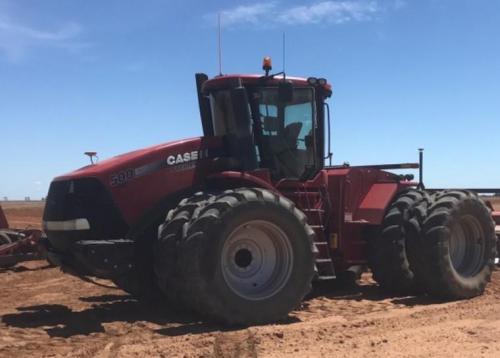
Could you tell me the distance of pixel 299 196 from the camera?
866cm

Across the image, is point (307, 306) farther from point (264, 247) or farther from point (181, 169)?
point (181, 169)

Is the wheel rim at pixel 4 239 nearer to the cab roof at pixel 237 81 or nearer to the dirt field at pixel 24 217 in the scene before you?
the cab roof at pixel 237 81

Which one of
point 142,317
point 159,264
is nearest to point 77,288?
point 142,317

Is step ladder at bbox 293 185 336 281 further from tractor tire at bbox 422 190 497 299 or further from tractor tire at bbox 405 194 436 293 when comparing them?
tractor tire at bbox 422 190 497 299

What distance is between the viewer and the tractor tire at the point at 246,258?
21.9 feet

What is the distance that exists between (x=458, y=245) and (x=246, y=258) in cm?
381

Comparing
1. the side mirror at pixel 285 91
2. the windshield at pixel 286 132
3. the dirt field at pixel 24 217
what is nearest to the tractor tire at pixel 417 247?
A: the windshield at pixel 286 132

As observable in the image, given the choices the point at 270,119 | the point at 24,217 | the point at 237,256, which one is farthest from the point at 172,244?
the point at 24,217

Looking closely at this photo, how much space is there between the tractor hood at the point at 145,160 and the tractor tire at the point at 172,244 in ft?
2.48

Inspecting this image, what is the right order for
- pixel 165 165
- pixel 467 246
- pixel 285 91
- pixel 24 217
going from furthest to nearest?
pixel 24 217 → pixel 467 246 → pixel 285 91 → pixel 165 165

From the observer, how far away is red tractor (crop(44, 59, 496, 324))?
6859 mm

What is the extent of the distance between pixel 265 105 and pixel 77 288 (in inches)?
174

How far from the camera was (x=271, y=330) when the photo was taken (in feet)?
21.6

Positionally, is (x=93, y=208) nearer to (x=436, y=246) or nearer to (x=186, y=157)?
(x=186, y=157)
